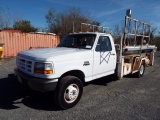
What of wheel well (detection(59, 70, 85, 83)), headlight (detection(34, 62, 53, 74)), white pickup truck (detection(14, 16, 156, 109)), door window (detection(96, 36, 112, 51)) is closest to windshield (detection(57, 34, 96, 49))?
white pickup truck (detection(14, 16, 156, 109))

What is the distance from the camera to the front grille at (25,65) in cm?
380

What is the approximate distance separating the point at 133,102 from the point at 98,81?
2292mm

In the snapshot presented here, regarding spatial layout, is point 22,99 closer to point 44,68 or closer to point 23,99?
point 23,99

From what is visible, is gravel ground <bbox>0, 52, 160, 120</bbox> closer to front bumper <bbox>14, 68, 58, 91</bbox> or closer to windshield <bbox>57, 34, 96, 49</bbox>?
front bumper <bbox>14, 68, 58, 91</bbox>

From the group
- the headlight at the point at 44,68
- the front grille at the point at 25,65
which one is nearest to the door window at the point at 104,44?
the headlight at the point at 44,68

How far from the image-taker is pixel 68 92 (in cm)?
398

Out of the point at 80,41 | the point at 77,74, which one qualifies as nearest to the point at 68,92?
the point at 77,74

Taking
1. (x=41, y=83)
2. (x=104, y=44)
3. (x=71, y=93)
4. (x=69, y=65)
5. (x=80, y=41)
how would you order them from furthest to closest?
(x=80, y=41), (x=104, y=44), (x=71, y=93), (x=69, y=65), (x=41, y=83)

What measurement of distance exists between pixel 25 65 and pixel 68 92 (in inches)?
50.4

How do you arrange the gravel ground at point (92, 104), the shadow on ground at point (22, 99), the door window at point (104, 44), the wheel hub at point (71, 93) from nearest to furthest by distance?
the gravel ground at point (92, 104)
the wheel hub at point (71, 93)
the shadow on ground at point (22, 99)
the door window at point (104, 44)

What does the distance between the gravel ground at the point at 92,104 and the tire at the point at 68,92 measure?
0.17m

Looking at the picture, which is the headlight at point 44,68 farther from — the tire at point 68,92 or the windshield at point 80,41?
the windshield at point 80,41

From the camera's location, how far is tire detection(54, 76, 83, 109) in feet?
12.4

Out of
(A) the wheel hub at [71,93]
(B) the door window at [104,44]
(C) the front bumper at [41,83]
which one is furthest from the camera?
(B) the door window at [104,44]
